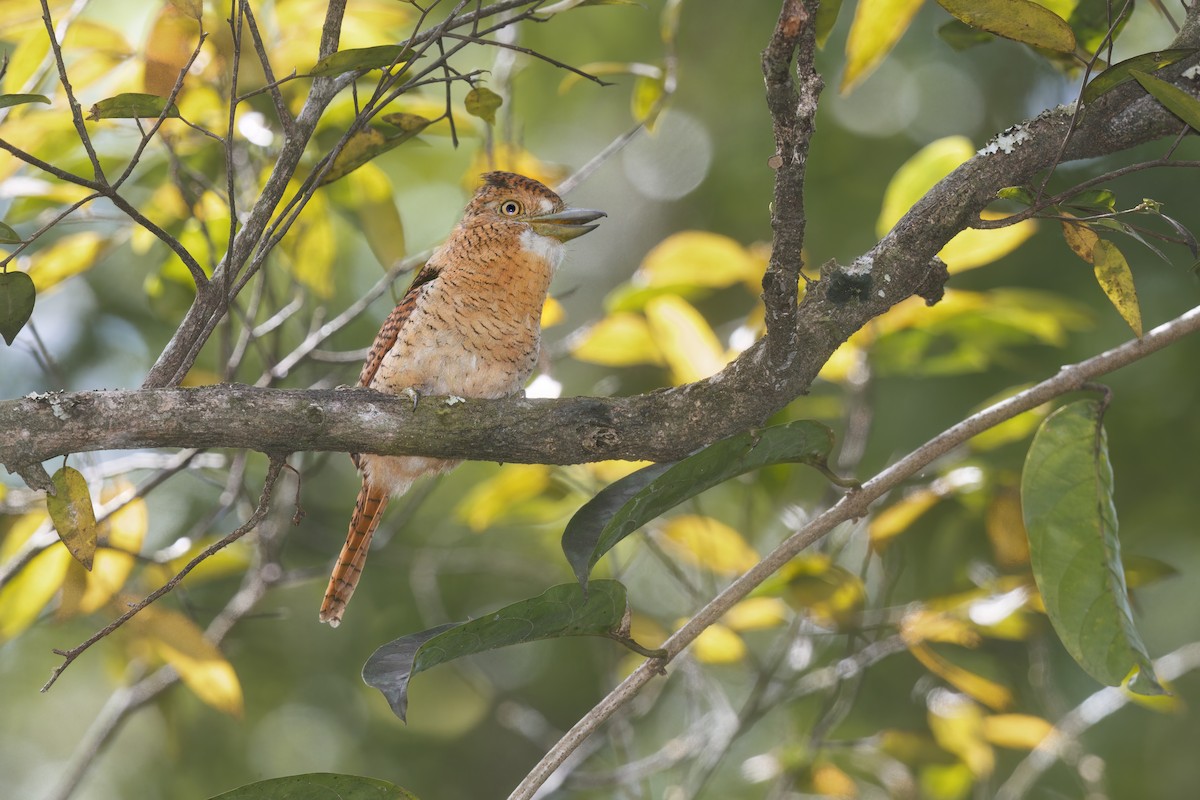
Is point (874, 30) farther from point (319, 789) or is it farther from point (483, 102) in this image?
point (319, 789)

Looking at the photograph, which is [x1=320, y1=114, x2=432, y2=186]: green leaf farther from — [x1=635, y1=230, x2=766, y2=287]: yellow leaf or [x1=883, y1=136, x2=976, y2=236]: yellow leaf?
[x1=883, y1=136, x2=976, y2=236]: yellow leaf

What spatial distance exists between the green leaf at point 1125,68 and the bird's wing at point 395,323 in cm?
188

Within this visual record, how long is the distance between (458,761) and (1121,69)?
494 cm

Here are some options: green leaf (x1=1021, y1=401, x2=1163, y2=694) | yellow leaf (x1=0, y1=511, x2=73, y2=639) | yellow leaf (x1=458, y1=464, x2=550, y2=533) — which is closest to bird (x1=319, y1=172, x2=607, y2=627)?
yellow leaf (x1=458, y1=464, x2=550, y2=533)

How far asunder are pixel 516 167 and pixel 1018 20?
2061 millimetres

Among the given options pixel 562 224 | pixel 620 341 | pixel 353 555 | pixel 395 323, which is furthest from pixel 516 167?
pixel 353 555

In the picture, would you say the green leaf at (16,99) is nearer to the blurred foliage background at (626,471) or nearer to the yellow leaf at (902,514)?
the blurred foliage background at (626,471)

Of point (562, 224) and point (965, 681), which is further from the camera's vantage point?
point (562, 224)

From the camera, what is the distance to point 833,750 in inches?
145

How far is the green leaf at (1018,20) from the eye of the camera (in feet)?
5.22

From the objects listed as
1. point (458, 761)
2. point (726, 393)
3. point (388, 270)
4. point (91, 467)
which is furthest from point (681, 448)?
point (458, 761)

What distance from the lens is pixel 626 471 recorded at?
9.51 feet

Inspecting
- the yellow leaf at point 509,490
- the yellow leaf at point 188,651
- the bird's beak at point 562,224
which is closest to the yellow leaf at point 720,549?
the yellow leaf at point 509,490

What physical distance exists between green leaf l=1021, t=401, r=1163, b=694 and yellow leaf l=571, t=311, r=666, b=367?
124cm
